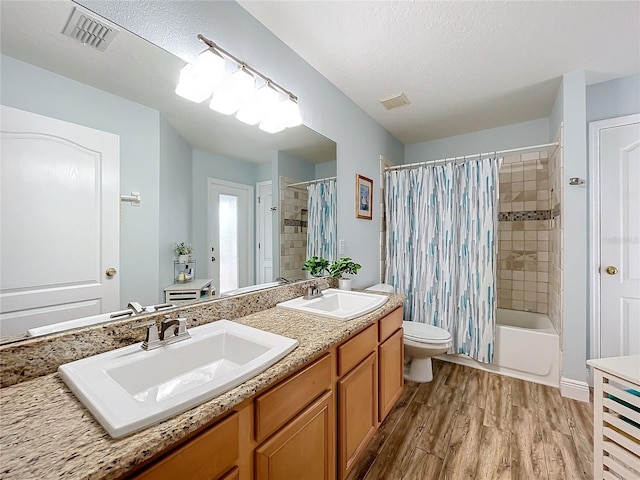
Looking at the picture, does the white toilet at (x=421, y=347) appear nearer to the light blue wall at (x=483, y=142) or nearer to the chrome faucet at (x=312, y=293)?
the chrome faucet at (x=312, y=293)

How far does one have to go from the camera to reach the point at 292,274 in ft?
5.77

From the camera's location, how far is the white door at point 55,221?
0.73 metres

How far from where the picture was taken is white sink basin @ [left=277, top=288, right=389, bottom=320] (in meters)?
1.40

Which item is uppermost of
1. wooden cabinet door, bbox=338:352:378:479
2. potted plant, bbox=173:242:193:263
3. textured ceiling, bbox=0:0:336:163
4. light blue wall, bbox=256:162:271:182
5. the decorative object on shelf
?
textured ceiling, bbox=0:0:336:163

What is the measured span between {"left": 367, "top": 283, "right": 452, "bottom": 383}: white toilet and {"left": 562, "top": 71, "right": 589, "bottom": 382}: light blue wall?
0.84 meters

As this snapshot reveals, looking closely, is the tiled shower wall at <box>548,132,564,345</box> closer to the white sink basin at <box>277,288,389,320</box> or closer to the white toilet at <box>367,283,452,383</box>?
the white toilet at <box>367,283,452,383</box>

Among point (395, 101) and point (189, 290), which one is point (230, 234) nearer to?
point (189, 290)

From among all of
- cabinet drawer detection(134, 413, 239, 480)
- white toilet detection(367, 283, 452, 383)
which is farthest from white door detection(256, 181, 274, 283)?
white toilet detection(367, 283, 452, 383)

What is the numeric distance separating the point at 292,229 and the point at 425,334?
138cm

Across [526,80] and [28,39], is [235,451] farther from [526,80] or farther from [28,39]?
[526,80]

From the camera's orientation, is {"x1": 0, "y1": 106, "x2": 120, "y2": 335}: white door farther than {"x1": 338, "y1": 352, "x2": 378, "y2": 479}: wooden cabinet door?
No

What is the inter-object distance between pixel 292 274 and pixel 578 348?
214cm

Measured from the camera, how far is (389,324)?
1.65 m

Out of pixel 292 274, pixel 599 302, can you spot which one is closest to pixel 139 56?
pixel 292 274
